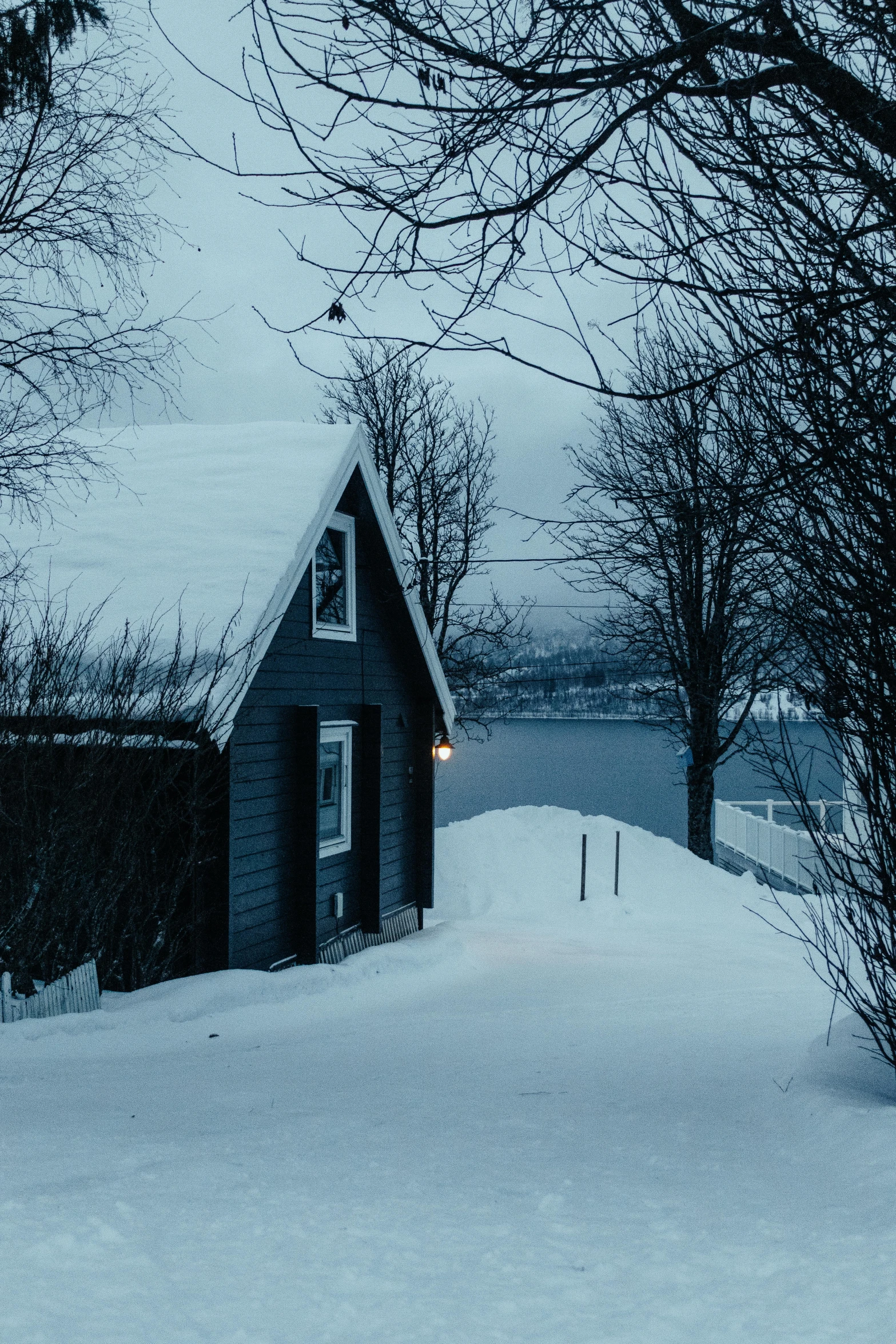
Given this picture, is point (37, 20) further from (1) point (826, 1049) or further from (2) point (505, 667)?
(2) point (505, 667)

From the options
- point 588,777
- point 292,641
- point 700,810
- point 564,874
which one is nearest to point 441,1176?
point 292,641

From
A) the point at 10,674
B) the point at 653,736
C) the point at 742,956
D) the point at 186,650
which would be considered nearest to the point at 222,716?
the point at 186,650

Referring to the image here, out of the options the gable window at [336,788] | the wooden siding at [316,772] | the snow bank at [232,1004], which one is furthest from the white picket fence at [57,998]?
the gable window at [336,788]

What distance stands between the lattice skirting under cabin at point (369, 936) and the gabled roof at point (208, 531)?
4221 millimetres

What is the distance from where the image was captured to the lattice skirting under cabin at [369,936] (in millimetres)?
13211

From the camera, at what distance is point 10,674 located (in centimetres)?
848

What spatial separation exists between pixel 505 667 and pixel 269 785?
14783 mm

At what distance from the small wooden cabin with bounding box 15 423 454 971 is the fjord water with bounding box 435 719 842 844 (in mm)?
10578

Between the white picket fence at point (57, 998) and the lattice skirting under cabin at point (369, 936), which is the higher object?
the white picket fence at point (57, 998)

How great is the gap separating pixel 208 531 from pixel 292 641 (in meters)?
1.56

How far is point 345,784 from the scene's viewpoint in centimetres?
1391

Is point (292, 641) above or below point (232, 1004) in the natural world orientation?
above

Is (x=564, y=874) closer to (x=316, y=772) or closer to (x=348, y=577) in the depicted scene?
(x=348, y=577)

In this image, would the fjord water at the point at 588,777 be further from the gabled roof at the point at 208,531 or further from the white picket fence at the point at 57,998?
the white picket fence at the point at 57,998
